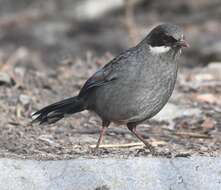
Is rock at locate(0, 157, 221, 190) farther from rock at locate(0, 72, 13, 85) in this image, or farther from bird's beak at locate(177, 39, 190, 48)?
rock at locate(0, 72, 13, 85)

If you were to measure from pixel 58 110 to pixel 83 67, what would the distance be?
2.83m

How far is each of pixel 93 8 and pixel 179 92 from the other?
695 centimetres

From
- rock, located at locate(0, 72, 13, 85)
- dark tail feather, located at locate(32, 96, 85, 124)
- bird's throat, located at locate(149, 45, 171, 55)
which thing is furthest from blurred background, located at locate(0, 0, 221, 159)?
bird's throat, located at locate(149, 45, 171, 55)

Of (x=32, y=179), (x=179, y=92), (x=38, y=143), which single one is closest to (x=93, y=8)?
(x=179, y=92)

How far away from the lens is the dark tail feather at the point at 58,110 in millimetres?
7598

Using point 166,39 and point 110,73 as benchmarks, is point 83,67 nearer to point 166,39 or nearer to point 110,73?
point 110,73

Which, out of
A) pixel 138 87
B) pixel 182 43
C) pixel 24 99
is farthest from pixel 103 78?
pixel 24 99

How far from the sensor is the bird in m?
6.89

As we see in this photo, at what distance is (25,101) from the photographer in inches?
350

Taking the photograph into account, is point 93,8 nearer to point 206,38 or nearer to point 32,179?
point 206,38

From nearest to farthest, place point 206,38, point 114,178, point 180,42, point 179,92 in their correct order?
point 114,178 < point 180,42 < point 179,92 < point 206,38

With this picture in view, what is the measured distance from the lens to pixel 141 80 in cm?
690

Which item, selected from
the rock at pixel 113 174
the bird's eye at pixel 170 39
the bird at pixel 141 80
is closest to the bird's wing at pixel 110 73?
the bird at pixel 141 80

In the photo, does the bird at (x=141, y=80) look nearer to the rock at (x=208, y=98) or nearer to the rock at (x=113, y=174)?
the rock at (x=113, y=174)
